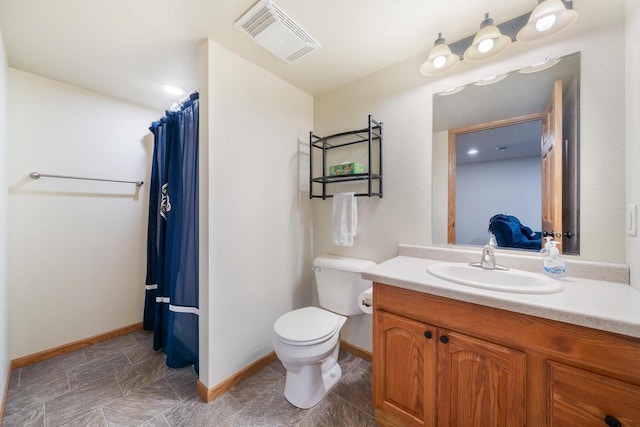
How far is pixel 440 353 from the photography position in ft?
3.41

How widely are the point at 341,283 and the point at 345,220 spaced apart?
458 millimetres

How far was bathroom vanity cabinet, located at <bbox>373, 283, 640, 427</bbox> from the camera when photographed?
0.75m

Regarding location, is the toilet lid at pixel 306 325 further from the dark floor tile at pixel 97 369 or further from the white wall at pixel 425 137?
the dark floor tile at pixel 97 369

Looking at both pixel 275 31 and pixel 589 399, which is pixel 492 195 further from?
pixel 275 31

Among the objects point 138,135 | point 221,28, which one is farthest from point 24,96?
point 221,28

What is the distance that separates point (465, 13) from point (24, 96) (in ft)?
9.57

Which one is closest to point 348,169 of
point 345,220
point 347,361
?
point 345,220

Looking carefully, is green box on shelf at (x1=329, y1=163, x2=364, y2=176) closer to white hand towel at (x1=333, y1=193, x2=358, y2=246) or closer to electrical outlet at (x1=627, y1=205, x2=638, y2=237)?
white hand towel at (x1=333, y1=193, x2=358, y2=246)

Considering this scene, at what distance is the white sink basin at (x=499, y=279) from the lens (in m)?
0.92

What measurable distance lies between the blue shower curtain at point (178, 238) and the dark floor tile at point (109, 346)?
332 millimetres

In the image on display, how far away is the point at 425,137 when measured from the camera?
1.59m

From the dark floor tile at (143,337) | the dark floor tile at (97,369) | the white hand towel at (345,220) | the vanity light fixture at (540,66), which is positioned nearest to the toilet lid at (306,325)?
the white hand towel at (345,220)

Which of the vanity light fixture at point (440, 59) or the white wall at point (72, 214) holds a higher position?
the vanity light fixture at point (440, 59)

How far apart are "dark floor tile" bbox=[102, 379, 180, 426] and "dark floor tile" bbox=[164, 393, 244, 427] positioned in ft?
0.23
